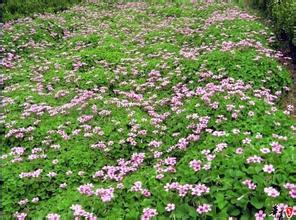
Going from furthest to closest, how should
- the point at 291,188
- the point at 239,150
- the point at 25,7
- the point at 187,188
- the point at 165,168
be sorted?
the point at 25,7, the point at 165,168, the point at 239,150, the point at 187,188, the point at 291,188

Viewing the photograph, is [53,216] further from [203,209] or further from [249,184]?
[249,184]

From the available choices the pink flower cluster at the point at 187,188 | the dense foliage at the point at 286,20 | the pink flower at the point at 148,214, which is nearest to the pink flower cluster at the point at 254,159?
the pink flower cluster at the point at 187,188

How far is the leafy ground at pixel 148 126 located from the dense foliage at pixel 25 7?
3.35 m

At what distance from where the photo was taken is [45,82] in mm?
10703

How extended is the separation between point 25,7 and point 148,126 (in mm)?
13136

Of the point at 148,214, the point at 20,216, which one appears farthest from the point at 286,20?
the point at 20,216

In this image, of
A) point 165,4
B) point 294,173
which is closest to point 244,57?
point 294,173

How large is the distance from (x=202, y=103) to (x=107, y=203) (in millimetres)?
3490

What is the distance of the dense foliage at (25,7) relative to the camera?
17484mm

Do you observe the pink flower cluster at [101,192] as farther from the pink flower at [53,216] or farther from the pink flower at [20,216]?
the pink flower at [20,216]

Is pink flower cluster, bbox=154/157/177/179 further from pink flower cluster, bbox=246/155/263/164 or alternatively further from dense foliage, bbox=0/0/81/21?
dense foliage, bbox=0/0/81/21

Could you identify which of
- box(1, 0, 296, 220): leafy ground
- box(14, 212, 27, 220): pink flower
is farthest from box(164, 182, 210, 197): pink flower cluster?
box(14, 212, 27, 220): pink flower

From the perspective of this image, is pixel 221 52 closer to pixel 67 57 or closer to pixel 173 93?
pixel 173 93

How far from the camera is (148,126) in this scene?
7.64m
